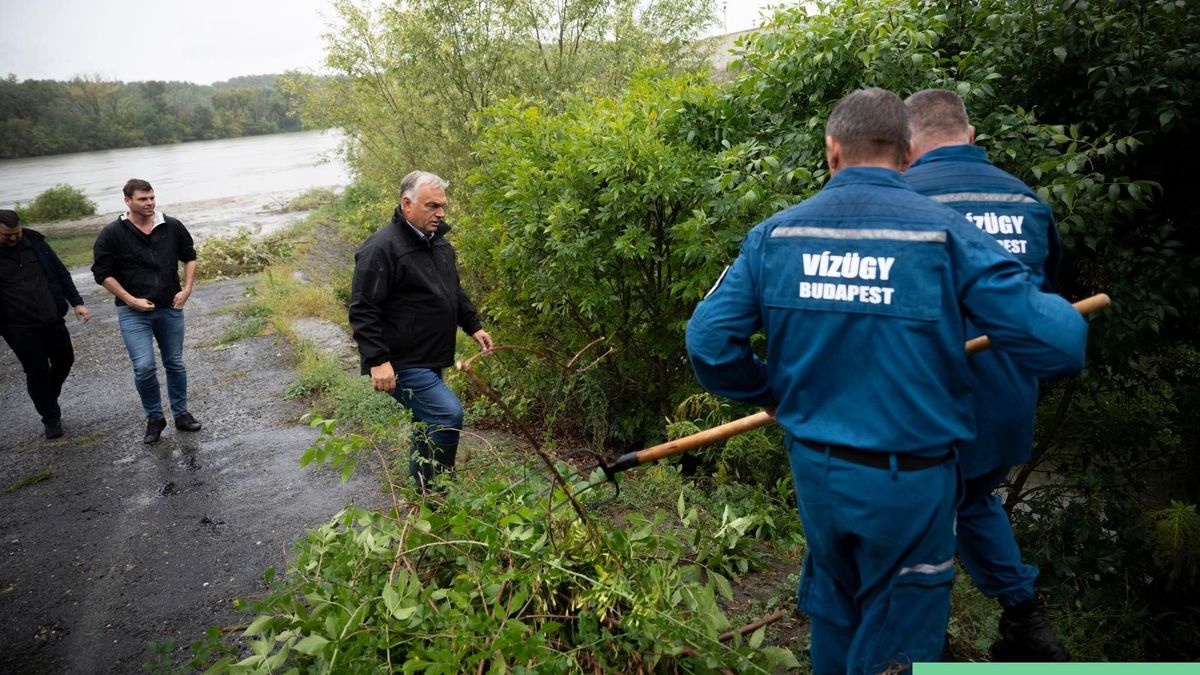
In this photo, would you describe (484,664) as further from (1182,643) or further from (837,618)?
(1182,643)

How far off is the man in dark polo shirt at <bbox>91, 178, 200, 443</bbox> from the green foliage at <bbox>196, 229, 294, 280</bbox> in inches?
402

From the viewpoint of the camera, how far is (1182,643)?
3.60 metres

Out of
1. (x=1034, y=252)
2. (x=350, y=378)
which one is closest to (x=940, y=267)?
(x=1034, y=252)

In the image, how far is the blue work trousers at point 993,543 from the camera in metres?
2.51

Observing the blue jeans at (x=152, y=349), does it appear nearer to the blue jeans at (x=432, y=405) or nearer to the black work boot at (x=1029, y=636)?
the blue jeans at (x=432, y=405)

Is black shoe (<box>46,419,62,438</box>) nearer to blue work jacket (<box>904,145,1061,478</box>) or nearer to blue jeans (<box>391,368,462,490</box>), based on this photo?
blue jeans (<box>391,368,462,490</box>)

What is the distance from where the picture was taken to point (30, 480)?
18.3ft

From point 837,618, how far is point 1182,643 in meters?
2.63

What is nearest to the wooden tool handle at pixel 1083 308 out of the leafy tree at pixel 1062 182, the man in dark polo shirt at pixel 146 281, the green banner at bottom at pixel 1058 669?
the green banner at bottom at pixel 1058 669

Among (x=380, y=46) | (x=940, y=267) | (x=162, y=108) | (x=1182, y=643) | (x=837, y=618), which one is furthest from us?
(x=162, y=108)

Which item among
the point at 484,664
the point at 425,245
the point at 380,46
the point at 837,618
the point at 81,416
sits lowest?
the point at 81,416

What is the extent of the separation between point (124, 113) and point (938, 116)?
5202 centimetres

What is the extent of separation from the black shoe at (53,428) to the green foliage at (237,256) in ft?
31.2

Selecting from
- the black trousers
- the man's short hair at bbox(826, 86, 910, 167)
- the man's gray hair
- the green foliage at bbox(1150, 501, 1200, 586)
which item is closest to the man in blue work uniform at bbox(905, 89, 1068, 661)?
the man's short hair at bbox(826, 86, 910, 167)
